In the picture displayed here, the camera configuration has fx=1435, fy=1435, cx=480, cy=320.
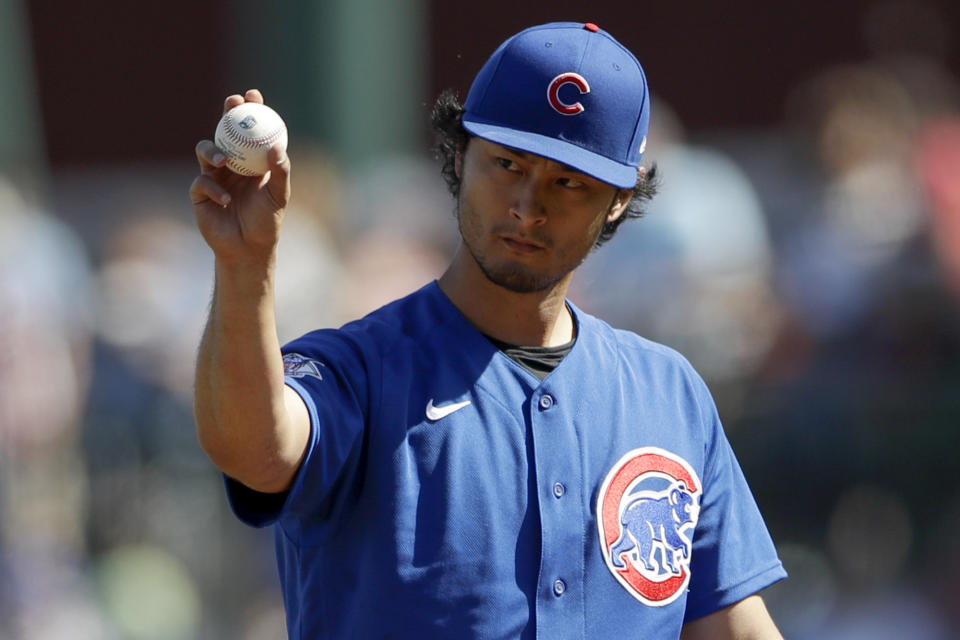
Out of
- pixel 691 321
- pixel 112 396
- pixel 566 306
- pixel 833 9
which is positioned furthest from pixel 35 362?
pixel 833 9

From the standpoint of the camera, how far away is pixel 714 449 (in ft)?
9.12

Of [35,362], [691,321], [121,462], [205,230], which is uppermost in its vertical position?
[205,230]

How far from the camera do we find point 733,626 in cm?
275

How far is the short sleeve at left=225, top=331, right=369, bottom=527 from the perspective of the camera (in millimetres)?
2285

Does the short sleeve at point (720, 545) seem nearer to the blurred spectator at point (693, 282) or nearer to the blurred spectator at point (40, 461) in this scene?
the blurred spectator at point (693, 282)

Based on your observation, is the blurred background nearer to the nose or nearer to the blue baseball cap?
the blue baseball cap

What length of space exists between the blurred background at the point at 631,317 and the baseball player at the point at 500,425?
1.88 m

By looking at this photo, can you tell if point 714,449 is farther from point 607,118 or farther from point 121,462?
point 121,462

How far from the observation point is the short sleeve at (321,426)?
2285 mm

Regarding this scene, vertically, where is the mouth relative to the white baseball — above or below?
below

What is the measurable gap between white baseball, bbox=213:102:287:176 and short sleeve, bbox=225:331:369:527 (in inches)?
14.4

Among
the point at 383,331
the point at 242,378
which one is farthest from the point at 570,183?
the point at 242,378

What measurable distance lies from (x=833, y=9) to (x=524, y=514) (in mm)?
6480

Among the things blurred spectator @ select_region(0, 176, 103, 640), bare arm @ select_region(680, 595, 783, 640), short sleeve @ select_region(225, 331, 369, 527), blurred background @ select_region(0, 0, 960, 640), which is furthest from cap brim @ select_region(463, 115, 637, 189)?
blurred spectator @ select_region(0, 176, 103, 640)
